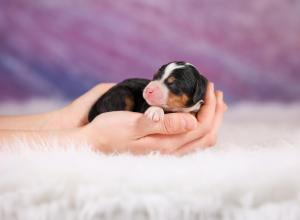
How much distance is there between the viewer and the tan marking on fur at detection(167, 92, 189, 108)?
8.37 feet

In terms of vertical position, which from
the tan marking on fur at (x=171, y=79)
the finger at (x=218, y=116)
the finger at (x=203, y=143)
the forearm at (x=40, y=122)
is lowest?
the forearm at (x=40, y=122)

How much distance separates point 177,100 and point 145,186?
0.76 meters

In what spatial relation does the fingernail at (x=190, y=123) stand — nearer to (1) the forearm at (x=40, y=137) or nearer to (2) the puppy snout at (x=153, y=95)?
(2) the puppy snout at (x=153, y=95)

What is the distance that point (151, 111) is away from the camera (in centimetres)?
240

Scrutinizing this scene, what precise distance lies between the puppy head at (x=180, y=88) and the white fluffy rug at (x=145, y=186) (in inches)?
16.0

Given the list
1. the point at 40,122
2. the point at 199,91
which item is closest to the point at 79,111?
the point at 40,122

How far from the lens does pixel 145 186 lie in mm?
1869

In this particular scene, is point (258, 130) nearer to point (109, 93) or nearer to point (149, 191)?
point (109, 93)

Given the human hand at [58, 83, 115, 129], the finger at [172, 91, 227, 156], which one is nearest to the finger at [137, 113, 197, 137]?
the finger at [172, 91, 227, 156]

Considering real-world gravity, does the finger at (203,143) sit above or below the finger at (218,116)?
below

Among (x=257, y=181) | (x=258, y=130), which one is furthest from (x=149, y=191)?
(x=258, y=130)

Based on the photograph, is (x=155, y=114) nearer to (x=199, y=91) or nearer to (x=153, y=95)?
(x=153, y=95)

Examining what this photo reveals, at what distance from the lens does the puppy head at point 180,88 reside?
8.31ft

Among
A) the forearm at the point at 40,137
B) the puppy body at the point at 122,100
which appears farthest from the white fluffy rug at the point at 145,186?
the puppy body at the point at 122,100
